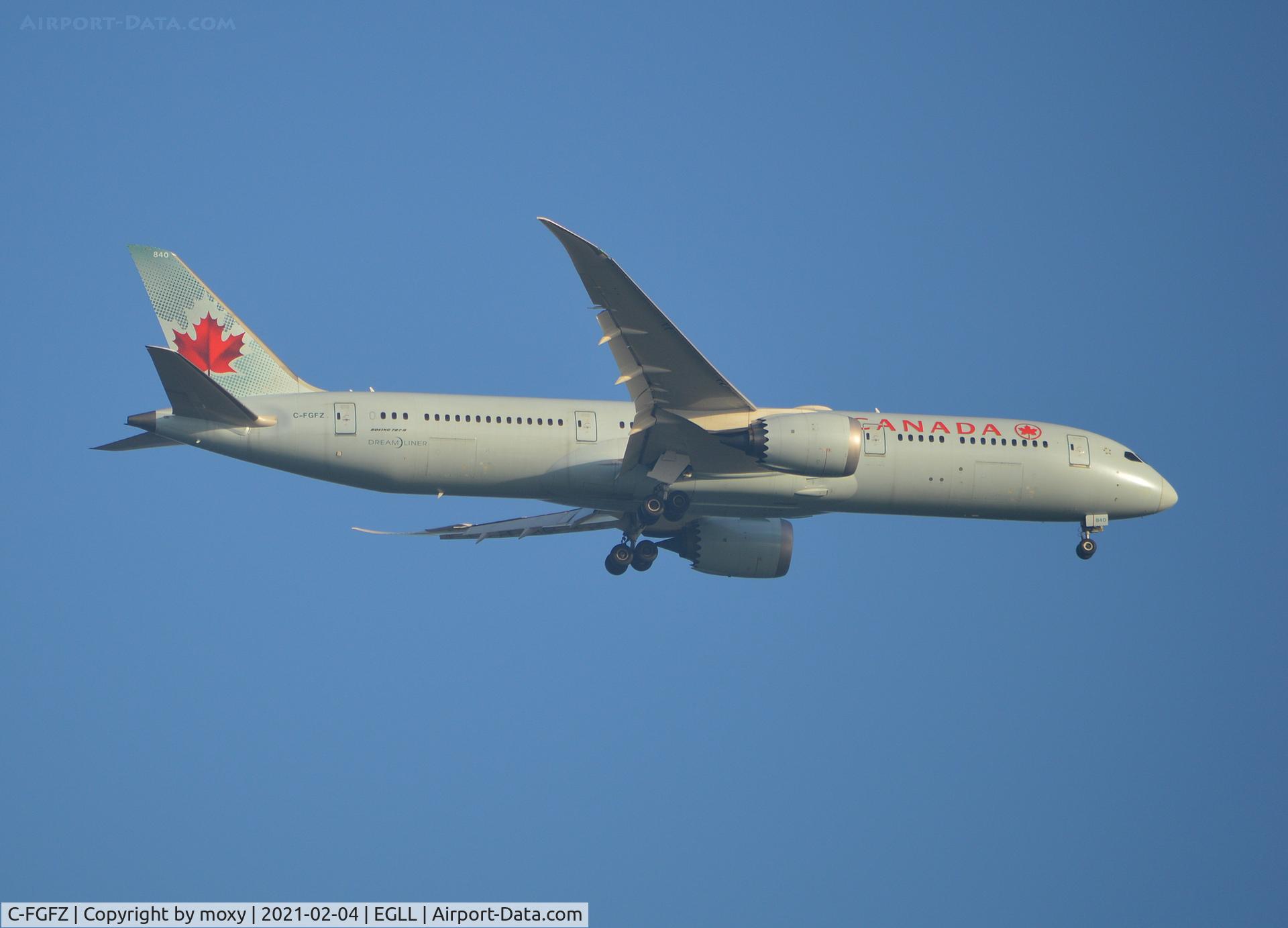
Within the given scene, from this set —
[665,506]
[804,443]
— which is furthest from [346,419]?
[804,443]

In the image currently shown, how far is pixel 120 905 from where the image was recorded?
88.4ft

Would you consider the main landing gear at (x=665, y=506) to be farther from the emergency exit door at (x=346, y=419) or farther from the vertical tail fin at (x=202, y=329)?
the vertical tail fin at (x=202, y=329)

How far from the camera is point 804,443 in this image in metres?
28.0

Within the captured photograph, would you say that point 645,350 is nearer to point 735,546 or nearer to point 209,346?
point 735,546

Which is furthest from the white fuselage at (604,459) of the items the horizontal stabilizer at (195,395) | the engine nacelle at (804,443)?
the engine nacelle at (804,443)

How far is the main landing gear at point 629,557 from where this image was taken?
3184 centimetres

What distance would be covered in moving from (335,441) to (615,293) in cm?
687

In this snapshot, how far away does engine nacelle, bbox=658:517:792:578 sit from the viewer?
110 ft

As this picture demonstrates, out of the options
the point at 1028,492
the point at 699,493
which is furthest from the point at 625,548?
the point at 1028,492

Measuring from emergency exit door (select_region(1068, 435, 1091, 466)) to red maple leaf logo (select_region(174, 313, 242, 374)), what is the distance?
1934cm

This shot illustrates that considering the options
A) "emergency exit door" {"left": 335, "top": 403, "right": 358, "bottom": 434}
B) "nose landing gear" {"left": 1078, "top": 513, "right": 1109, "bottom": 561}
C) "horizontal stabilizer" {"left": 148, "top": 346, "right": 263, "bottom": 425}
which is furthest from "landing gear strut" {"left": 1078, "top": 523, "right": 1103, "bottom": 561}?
"horizontal stabilizer" {"left": 148, "top": 346, "right": 263, "bottom": 425}

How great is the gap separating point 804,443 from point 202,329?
13508 mm

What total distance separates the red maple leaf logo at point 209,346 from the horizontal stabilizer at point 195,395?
235 cm

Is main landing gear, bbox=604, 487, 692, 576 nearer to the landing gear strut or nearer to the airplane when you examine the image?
the airplane
